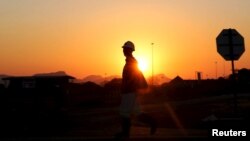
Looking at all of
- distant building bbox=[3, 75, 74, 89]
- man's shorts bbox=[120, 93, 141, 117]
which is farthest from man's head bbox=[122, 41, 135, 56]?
distant building bbox=[3, 75, 74, 89]

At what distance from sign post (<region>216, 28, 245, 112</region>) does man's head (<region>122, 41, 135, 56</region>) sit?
5613 mm

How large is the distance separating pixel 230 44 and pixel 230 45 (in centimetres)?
4

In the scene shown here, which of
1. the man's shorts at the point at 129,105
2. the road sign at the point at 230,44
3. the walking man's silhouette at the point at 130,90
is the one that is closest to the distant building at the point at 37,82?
the road sign at the point at 230,44

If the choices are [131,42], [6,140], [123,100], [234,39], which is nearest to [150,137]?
[123,100]

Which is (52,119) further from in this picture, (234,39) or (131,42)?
(131,42)

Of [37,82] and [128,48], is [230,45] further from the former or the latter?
[37,82]

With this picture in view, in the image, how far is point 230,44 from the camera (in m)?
16.1

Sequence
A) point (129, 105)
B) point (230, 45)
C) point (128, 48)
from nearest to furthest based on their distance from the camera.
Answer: point (129, 105)
point (128, 48)
point (230, 45)

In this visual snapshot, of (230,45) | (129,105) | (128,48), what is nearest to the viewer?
(129,105)

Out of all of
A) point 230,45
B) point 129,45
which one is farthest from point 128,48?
point 230,45

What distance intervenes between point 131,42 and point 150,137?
2033mm

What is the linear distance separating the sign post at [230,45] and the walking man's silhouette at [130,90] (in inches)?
220

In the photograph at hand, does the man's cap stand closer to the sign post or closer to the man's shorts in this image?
the man's shorts

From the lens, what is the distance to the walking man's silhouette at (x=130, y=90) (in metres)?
10.8
